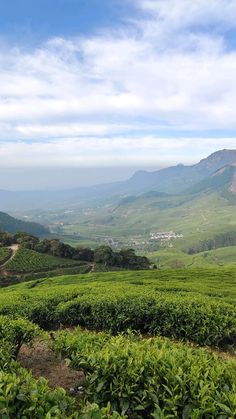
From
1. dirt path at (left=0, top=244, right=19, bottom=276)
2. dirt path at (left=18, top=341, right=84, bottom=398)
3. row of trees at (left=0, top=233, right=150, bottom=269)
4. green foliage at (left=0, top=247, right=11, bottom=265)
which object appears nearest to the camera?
dirt path at (left=18, top=341, right=84, bottom=398)

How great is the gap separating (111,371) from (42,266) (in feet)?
293

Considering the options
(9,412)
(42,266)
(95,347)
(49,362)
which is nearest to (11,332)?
(49,362)

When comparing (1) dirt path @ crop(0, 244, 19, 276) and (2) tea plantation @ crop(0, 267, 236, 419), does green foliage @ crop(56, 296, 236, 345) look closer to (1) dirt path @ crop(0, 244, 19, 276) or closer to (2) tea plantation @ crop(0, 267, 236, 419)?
(2) tea plantation @ crop(0, 267, 236, 419)

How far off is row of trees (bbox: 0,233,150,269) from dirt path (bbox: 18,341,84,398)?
304ft

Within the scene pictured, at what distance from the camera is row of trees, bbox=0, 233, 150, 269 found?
352ft

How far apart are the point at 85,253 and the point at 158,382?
345 ft

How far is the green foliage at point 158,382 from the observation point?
7.36 m

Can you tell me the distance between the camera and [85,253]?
368ft

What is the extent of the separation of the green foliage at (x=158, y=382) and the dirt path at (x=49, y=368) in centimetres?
143

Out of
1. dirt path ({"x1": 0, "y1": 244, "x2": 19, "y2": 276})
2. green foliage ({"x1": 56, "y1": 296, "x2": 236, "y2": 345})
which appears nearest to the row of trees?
dirt path ({"x1": 0, "y1": 244, "x2": 19, "y2": 276})

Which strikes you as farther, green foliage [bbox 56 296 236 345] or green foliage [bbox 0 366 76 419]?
green foliage [bbox 56 296 236 345]

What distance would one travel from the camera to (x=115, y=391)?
8344mm

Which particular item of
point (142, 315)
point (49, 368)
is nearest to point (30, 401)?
point (49, 368)

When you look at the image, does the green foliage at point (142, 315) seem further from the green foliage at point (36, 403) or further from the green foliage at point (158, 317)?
the green foliage at point (36, 403)
